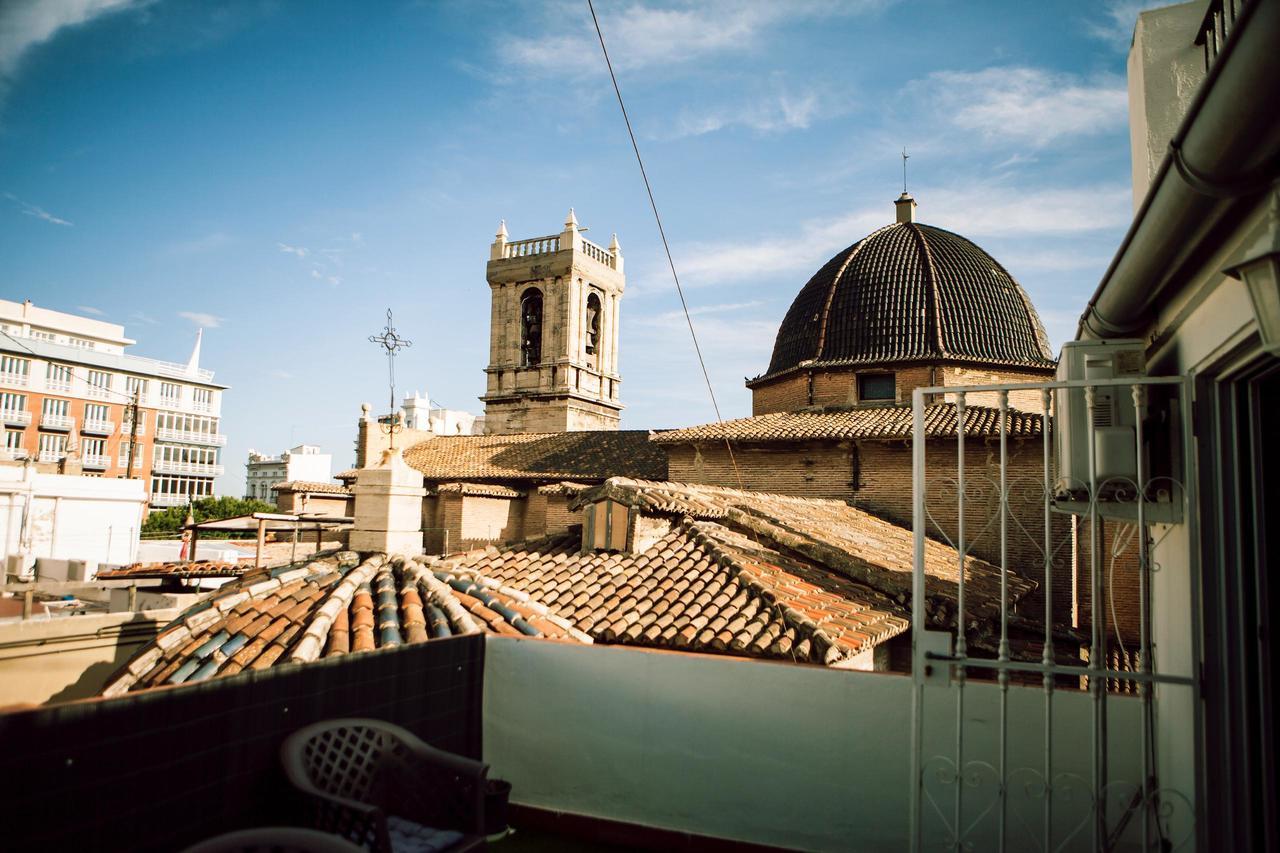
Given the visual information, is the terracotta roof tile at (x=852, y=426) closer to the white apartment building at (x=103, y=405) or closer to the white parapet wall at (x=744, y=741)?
the white parapet wall at (x=744, y=741)

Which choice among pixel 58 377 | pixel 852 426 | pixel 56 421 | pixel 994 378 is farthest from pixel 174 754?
pixel 58 377

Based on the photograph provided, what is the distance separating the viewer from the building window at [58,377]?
4675 cm

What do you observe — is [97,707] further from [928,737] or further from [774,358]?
[774,358]

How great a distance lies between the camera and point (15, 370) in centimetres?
4534

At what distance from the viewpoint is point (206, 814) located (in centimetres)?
300

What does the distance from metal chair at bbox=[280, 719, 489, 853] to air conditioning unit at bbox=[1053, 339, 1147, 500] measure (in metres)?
3.05

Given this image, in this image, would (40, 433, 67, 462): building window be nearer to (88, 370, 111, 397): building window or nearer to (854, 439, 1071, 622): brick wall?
(88, 370, 111, 397): building window

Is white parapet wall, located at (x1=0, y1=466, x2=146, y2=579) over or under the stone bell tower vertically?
under

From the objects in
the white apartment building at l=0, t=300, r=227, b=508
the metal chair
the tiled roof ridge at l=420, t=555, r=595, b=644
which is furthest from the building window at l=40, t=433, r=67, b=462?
the metal chair

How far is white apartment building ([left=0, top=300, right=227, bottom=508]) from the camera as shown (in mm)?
45406

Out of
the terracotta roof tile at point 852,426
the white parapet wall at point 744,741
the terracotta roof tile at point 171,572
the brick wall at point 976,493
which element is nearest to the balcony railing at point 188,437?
the terracotta roof tile at point 171,572

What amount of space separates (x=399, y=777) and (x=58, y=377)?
185 ft

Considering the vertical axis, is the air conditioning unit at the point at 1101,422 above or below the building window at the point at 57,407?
below

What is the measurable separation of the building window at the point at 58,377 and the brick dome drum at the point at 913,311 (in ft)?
152
